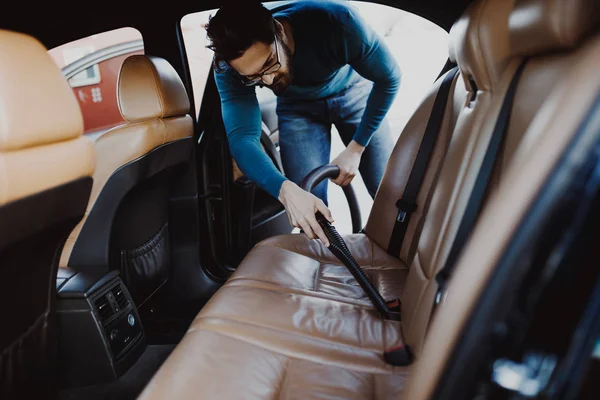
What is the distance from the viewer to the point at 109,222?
1.56 meters

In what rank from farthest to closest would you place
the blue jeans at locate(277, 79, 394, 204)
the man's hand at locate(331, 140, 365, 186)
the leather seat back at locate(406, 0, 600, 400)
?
1. the blue jeans at locate(277, 79, 394, 204)
2. the man's hand at locate(331, 140, 365, 186)
3. the leather seat back at locate(406, 0, 600, 400)

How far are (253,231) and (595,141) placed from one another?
71.2 inches

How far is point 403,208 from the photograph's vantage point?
59.9 inches

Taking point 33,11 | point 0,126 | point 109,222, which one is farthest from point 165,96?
point 0,126

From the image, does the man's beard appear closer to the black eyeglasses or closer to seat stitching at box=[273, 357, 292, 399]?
the black eyeglasses

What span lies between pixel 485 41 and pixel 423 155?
482 mm

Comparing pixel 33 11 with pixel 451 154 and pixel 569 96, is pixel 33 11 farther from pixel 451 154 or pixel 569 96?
pixel 569 96

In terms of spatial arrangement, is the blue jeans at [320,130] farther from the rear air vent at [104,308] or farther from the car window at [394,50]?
the rear air vent at [104,308]

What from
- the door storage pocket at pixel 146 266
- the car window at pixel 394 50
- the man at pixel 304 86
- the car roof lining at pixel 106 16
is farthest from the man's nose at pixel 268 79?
the door storage pocket at pixel 146 266

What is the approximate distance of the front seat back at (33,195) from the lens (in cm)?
86

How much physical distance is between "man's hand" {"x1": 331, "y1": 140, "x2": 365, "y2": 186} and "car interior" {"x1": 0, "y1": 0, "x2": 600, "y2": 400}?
0.14 m

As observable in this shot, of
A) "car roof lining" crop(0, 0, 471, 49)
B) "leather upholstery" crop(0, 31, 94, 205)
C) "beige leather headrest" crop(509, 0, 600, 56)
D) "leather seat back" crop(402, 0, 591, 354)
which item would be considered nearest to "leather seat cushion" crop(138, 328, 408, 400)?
"leather seat back" crop(402, 0, 591, 354)

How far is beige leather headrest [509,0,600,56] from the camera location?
2.18 feet

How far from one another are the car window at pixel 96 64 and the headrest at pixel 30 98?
0.26 m
